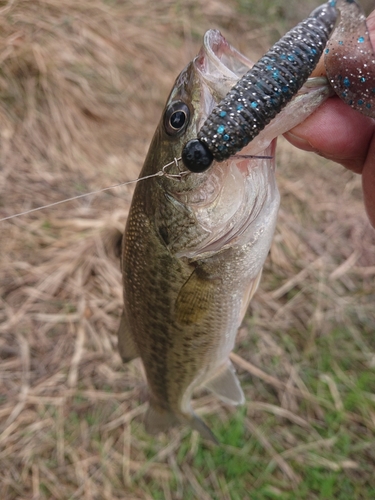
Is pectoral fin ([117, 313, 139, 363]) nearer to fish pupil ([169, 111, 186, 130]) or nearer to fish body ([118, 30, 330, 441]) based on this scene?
fish body ([118, 30, 330, 441])

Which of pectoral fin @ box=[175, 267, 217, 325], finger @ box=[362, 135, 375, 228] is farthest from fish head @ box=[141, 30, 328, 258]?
finger @ box=[362, 135, 375, 228]

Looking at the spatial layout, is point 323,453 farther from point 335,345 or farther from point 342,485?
point 335,345

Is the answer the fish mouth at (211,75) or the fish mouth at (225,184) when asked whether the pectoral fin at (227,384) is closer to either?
the fish mouth at (225,184)

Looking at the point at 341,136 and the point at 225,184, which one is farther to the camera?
the point at 341,136

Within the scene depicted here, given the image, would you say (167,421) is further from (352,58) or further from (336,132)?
(352,58)

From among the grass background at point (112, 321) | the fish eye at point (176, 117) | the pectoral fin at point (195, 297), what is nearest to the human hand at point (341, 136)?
the fish eye at point (176, 117)

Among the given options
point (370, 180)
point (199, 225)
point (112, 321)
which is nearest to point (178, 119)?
point (199, 225)
